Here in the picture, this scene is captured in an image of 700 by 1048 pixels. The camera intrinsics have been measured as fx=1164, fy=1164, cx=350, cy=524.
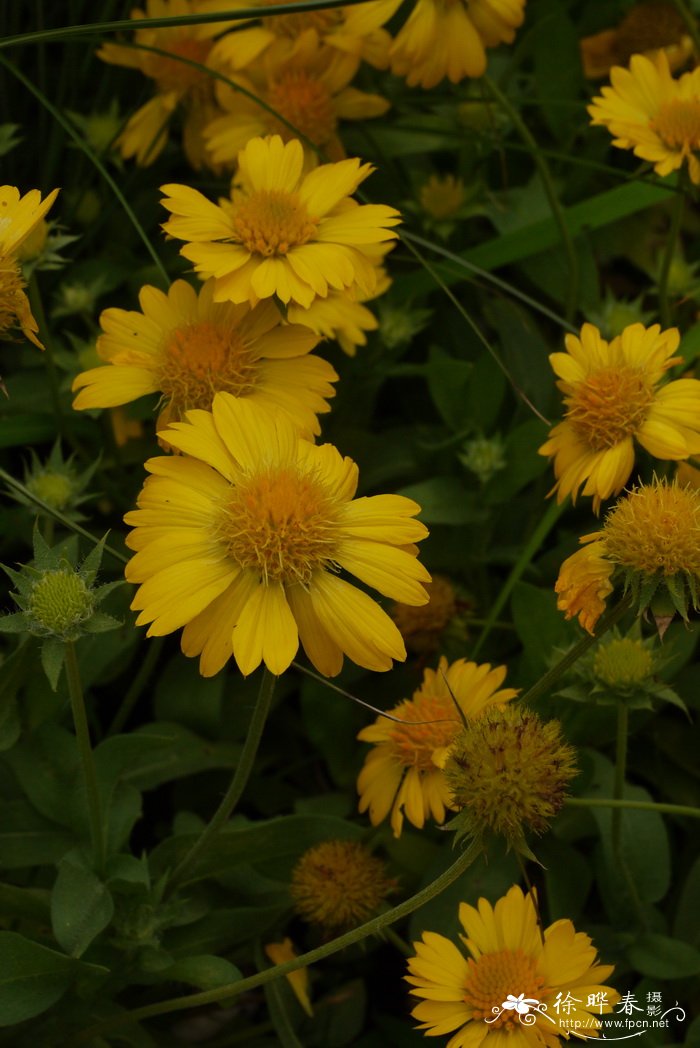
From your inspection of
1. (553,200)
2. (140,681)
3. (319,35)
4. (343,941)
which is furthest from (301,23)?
(343,941)

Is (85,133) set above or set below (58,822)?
above

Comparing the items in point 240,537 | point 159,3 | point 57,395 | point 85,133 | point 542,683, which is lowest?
point 542,683

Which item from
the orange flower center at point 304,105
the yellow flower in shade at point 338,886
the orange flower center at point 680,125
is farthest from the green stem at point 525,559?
the orange flower center at point 304,105

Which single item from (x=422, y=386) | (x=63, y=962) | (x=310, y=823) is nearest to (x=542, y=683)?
(x=310, y=823)

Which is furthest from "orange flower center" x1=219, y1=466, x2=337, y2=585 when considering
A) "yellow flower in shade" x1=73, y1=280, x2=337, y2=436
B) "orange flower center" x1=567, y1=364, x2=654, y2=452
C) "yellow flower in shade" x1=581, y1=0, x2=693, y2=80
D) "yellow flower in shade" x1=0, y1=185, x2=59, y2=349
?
"yellow flower in shade" x1=581, y1=0, x2=693, y2=80

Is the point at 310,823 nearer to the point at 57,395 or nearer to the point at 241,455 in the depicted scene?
the point at 241,455

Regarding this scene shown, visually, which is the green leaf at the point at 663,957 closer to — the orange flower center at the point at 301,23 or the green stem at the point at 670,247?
the green stem at the point at 670,247

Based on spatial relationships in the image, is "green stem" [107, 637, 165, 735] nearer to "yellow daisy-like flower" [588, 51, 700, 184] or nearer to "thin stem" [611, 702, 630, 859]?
"thin stem" [611, 702, 630, 859]
